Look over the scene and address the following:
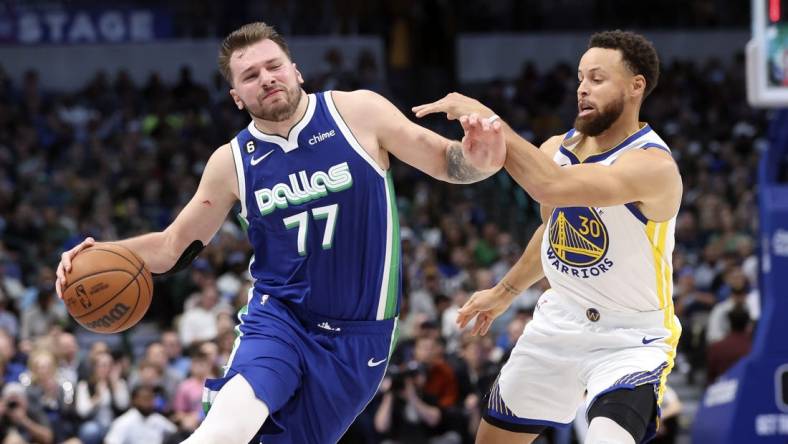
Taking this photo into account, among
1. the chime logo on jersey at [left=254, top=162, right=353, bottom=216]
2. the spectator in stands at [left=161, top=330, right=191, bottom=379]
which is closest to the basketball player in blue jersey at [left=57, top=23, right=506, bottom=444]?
the chime logo on jersey at [left=254, top=162, right=353, bottom=216]

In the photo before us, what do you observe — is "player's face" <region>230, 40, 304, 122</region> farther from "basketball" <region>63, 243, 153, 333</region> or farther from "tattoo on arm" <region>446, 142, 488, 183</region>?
"basketball" <region>63, 243, 153, 333</region>

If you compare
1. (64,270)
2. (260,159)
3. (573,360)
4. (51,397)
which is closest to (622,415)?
(573,360)

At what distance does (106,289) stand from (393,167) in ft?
45.4

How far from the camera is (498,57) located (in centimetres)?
2347

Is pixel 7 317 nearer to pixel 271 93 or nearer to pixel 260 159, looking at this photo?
pixel 260 159

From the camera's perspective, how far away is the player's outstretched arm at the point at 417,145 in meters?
5.27

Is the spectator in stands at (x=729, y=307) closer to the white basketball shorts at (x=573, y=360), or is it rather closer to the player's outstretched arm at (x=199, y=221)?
the white basketball shorts at (x=573, y=360)

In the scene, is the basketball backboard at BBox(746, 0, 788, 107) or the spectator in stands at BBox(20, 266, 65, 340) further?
the spectator in stands at BBox(20, 266, 65, 340)

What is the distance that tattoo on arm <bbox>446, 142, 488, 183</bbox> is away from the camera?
5359mm

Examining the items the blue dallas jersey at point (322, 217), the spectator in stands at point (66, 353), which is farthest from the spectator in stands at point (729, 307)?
the blue dallas jersey at point (322, 217)

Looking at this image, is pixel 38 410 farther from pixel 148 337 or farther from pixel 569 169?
pixel 569 169

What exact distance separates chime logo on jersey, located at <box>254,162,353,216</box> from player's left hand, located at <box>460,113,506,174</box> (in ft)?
1.90

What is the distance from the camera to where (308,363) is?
18.1 feet

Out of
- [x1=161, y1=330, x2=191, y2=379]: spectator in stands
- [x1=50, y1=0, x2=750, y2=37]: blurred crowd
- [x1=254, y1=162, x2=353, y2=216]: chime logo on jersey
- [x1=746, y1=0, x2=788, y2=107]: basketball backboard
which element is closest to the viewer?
[x1=254, y1=162, x2=353, y2=216]: chime logo on jersey
